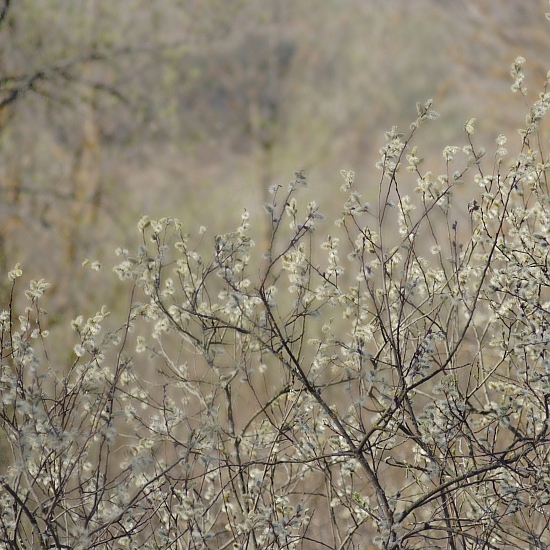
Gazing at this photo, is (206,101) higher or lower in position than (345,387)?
higher

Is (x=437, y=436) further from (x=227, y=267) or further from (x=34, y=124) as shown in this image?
(x=34, y=124)

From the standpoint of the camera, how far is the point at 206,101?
14.5 m

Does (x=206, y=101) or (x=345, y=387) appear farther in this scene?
(x=206, y=101)

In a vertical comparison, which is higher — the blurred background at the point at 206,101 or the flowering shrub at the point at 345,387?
the blurred background at the point at 206,101

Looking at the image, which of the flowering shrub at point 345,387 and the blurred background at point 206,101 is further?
the blurred background at point 206,101

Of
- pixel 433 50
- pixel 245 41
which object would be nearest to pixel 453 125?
pixel 433 50

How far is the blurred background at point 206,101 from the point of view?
9.62m

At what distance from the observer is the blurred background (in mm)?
9625

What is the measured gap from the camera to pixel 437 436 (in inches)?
112

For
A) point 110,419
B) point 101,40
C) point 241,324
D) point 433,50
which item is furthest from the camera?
point 433,50

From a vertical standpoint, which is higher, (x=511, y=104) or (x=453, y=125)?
(x=453, y=125)

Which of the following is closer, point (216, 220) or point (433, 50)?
point (216, 220)

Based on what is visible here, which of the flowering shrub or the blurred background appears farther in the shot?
the blurred background

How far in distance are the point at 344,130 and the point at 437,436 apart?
12783 millimetres
